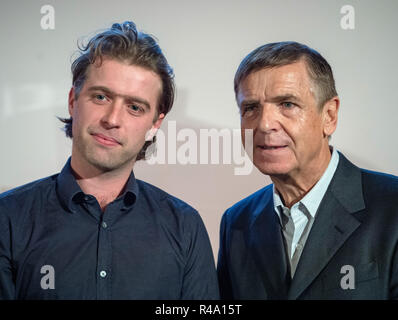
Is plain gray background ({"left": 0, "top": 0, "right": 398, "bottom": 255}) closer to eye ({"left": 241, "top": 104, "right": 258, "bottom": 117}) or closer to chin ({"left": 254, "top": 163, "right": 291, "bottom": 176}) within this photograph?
eye ({"left": 241, "top": 104, "right": 258, "bottom": 117})

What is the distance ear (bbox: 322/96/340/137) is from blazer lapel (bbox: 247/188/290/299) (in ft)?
1.47

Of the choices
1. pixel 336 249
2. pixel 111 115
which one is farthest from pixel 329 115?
pixel 111 115

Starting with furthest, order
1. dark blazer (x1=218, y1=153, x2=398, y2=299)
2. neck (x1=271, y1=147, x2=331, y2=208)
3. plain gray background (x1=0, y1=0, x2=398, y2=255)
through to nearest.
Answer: plain gray background (x1=0, y1=0, x2=398, y2=255) → neck (x1=271, y1=147, x2=331, y2=208) → dark blazer (x1=218, y1=153, x2=398, y2=299)

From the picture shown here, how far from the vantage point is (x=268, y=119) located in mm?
2020

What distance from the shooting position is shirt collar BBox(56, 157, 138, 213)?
190cm

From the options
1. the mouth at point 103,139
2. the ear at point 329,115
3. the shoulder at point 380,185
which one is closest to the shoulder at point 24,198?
the mouth at point 103,139

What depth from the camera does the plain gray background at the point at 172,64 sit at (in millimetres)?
2525

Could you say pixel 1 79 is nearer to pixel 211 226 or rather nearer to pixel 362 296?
pixel 211 226

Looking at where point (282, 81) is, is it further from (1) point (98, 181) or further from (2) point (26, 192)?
(2) point (26, 192)

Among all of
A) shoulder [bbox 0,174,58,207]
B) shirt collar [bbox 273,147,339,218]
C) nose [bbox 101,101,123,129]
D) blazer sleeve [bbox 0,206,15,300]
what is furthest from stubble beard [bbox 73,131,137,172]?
shirt collar [bbox 273,147,339,218]

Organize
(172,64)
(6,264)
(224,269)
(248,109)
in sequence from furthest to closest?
(172,64), (224,269), (248,109), (6,264)

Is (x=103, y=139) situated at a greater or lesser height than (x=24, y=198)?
greater

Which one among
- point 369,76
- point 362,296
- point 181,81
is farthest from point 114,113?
point 369,76

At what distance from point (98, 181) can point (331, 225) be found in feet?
3.44
